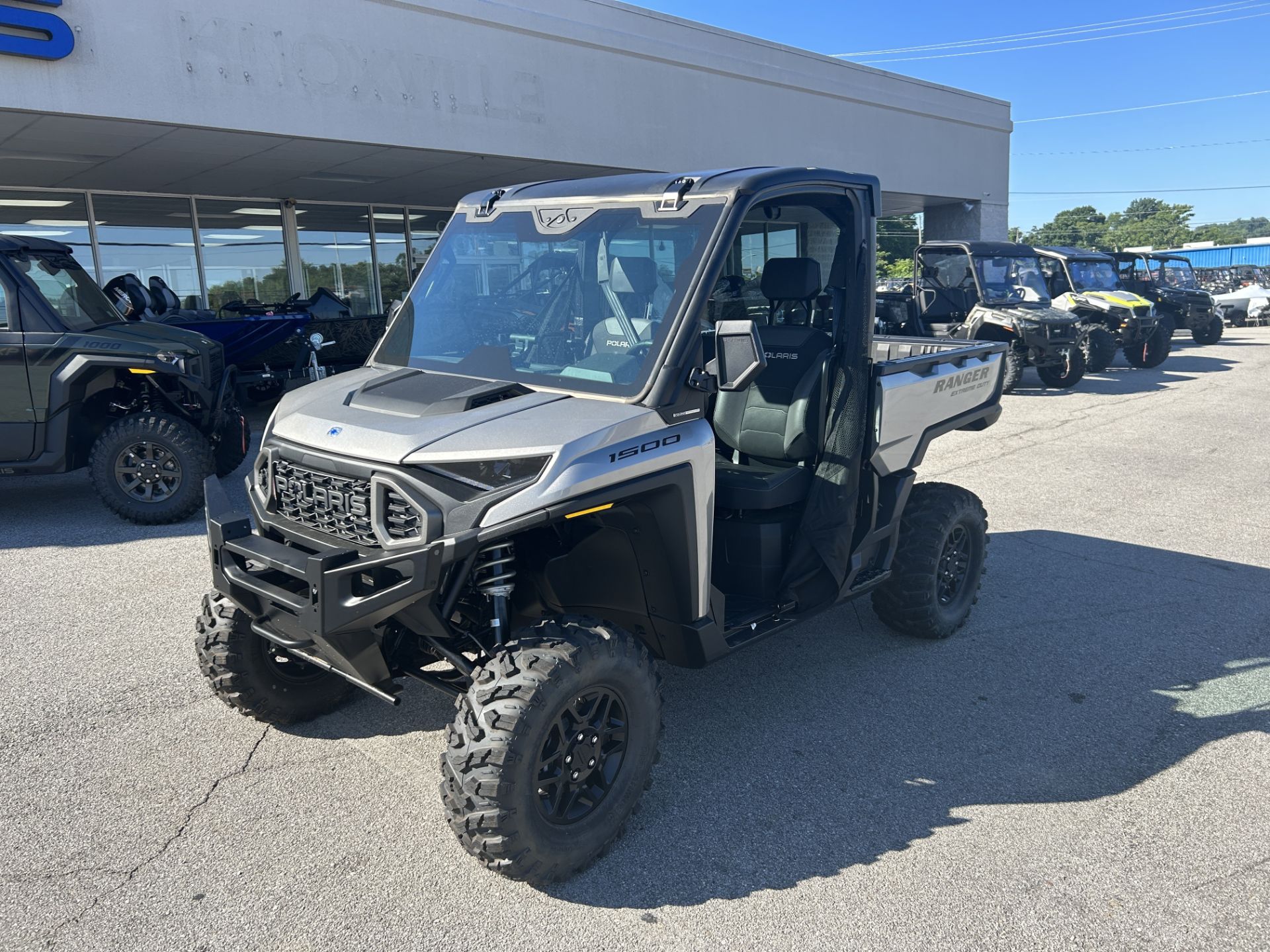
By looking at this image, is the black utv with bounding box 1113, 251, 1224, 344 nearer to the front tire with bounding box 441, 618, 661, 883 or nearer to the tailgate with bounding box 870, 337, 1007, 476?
the tailgate with bounding box 870, 337, 1007, 476

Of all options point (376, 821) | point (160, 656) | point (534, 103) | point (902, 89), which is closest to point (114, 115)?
point (534, 103)

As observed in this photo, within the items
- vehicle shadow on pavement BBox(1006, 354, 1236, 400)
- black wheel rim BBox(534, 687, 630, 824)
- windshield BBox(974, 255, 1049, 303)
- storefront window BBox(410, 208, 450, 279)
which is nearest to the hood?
black wheel rim BBox(534, 687, 630, 824)

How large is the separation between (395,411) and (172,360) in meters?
4.96

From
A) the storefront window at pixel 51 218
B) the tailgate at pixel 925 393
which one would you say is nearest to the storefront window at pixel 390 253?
the storefront window at pixel 51 218

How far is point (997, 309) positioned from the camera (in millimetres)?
14891

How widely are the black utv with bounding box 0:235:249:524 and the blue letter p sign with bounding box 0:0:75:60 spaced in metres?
3.12

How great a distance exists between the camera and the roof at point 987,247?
50.4 feet

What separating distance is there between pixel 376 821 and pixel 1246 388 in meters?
15.7

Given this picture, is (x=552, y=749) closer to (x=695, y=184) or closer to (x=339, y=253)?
(x=695, y=184)

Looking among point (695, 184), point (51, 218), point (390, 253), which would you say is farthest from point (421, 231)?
point (695, 184)

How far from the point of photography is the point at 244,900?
296 cm

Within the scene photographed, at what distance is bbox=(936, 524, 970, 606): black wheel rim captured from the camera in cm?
506

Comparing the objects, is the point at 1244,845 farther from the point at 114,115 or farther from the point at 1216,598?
the point at 114,115

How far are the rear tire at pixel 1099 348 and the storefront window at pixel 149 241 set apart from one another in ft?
49.8
